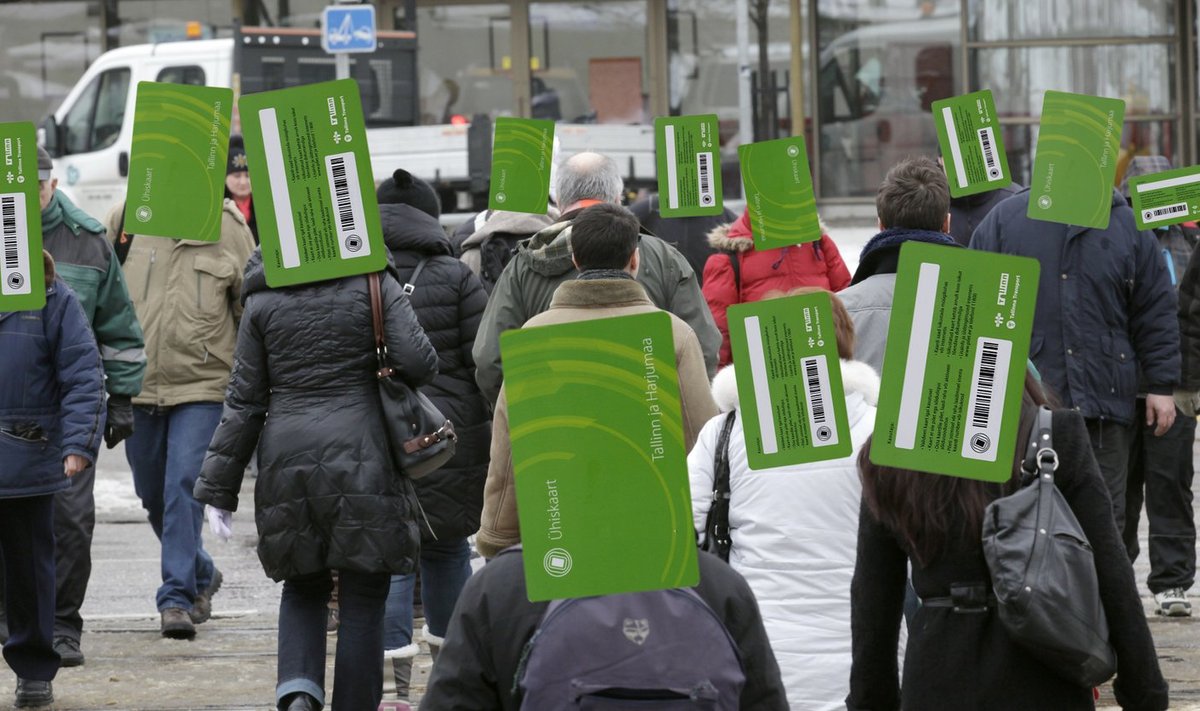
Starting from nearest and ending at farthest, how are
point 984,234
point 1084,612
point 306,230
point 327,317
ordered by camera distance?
point 1084,612, point 306,230, point 327,317, point 984,234

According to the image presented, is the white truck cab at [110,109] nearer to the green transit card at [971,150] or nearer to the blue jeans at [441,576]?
the blue jeans at [441,576]

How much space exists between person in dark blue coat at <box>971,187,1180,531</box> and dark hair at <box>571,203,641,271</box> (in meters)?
1.83

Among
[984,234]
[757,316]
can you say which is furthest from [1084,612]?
[984,234]

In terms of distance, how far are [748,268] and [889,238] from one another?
228 centimetres

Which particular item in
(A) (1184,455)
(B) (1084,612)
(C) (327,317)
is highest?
(C) (327,317)

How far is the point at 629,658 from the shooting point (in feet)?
9.39

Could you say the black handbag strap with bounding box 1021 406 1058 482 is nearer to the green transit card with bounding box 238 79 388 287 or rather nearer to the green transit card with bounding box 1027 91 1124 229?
the green transit card with bounding box 238 79 388 287

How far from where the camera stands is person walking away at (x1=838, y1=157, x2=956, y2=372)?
5898mm

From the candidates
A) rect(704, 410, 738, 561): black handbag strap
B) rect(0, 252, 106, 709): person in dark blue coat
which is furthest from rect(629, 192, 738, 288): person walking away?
rect(704, 410, 738, 561): black handbag strap

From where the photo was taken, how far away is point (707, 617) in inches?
115

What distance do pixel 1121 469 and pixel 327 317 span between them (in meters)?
2.89

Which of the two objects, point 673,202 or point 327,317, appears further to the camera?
point 673,202

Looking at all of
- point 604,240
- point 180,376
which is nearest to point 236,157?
point 180,376

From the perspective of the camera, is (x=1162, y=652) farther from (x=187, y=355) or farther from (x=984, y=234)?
(x=187, y=355)
